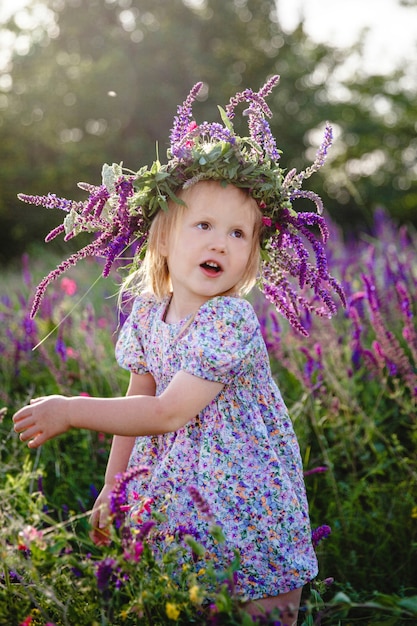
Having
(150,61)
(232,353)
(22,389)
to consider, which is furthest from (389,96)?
(232,353)

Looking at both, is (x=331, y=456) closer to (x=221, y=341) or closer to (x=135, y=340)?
(x=135, y=340)

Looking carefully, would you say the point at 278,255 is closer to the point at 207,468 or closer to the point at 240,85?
the point at 207,468

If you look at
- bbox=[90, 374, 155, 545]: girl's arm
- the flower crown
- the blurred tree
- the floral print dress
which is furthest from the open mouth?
the blurred tree

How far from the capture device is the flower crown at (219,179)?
217cm

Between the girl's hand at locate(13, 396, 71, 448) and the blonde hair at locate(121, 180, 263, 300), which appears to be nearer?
the girl's hand at locate(13, 396, 71, 448)

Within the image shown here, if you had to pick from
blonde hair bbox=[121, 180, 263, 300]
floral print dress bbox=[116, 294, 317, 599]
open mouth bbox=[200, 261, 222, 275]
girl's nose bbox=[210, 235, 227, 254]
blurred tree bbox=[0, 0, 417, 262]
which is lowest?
floral print dress bbox=[116, 294, 317, 599]

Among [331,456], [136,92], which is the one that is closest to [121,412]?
[331,456]

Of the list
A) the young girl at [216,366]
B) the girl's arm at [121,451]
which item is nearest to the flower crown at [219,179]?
the young girl at [216,366]

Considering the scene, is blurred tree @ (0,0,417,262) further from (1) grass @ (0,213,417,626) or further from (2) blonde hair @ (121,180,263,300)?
(2) blonde hair @ (121,180,263,300)

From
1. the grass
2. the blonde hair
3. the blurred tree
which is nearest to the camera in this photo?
the blonde hair

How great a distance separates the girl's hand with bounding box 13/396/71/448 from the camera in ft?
6.08

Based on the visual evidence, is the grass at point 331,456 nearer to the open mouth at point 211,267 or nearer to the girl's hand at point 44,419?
the girl's hand at point 44,419

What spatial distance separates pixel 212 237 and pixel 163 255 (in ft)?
0.94

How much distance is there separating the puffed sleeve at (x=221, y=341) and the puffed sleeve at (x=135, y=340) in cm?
27
